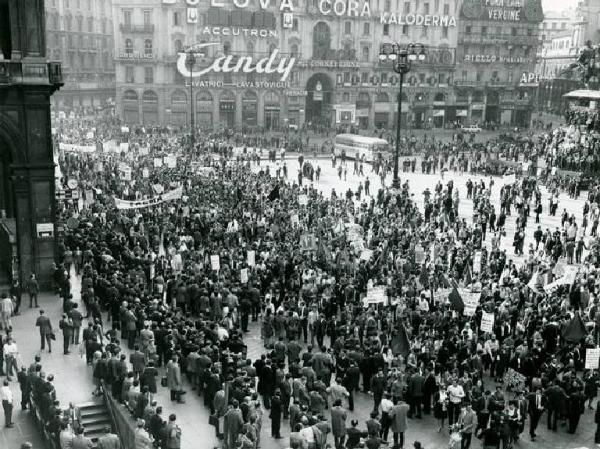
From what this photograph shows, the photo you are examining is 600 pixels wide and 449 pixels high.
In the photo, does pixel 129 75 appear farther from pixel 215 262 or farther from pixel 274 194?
pixel 215 262

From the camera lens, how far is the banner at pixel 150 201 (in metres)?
31.8

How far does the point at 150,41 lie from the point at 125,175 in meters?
40.9

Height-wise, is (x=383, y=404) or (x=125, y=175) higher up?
(x=125, y=175)

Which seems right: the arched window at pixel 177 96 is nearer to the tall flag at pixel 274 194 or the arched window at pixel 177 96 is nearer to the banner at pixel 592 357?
the tall flag at pixel 274 194

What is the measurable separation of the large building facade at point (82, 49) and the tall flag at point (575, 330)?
7493 centimetres

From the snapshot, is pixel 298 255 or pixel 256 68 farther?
pixel 256 68

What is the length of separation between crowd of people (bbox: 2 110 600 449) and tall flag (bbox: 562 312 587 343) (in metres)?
0.05

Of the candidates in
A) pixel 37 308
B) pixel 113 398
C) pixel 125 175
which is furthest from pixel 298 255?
pixel 125 175

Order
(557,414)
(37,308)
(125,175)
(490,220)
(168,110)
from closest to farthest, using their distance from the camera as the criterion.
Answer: (557,414), (37,308), (490,220), (125,175), (168,110)

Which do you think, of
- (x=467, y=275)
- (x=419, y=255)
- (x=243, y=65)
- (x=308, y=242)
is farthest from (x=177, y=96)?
(x=467, y=275)

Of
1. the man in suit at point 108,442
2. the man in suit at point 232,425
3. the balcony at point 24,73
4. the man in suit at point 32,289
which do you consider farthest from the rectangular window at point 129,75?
the man in suit at point 108,442

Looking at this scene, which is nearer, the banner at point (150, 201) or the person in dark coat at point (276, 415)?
the person in dark coat at point (276, 415)

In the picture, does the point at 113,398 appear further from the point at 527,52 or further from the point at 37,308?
the point at 527,52

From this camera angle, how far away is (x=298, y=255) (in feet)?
85.6
